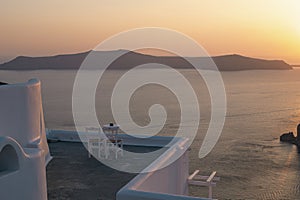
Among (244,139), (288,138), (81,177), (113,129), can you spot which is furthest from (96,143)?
(288,138)

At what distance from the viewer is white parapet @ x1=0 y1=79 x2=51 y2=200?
13.9 ft

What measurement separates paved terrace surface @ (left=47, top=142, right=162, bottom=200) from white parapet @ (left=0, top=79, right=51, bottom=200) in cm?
62

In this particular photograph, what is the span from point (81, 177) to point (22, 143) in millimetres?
1243

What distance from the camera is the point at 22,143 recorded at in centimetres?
581

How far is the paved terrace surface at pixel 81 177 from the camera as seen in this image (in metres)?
5.79

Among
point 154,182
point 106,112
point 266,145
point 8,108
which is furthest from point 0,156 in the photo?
point 106,112

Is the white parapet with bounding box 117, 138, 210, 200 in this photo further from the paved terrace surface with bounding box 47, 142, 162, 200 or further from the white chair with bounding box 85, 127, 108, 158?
the white chair with bounding box 85, 127, 108, 158

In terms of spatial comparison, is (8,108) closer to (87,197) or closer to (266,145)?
(87,197)

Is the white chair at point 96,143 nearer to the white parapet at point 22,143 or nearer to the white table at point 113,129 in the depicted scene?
the white table at point 113,129

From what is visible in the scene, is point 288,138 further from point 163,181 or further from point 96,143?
point 163,181

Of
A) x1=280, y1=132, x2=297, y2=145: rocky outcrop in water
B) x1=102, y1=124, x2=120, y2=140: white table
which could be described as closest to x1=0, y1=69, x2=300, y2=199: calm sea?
x1=280, y1=132, x2=297, y2=145: rocky outcrop in water

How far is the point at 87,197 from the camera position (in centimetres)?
565

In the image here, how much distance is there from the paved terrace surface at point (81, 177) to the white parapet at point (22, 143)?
0.62 meters

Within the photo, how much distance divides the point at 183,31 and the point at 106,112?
79.0 ft
